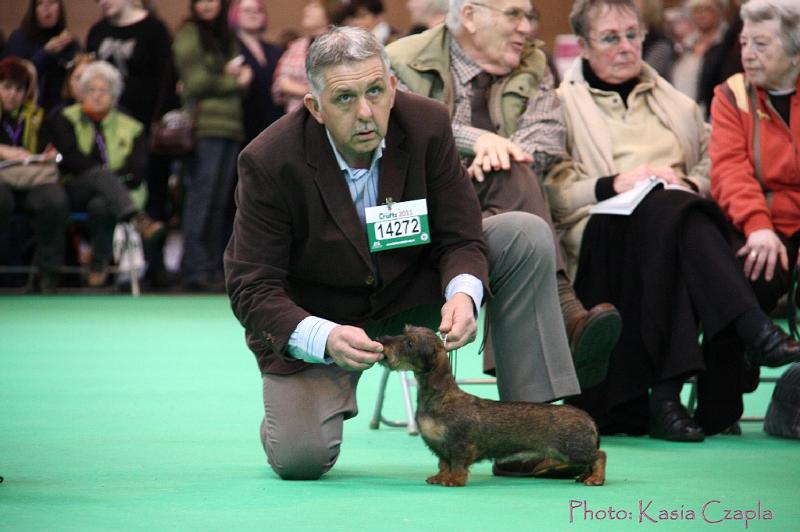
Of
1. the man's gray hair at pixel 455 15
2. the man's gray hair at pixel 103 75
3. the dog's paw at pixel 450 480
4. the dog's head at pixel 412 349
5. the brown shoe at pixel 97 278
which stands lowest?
the brown shoe at pixel 97 278

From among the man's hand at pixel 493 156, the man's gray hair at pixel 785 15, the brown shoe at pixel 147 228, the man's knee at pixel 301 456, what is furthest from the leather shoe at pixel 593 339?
the brown shoe at pixel 147 228

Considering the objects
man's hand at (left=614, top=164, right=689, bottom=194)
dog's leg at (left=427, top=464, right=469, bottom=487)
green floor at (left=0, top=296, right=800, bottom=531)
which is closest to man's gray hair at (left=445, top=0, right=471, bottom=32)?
man's hand at (left=614, top=164, right=689, bottom=194)

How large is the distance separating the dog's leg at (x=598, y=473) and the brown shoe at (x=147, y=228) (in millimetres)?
6564

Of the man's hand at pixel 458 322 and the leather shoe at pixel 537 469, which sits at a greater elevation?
the man's hand at pixel 458 322

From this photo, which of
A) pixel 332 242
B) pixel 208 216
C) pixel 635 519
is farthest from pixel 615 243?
pixel 208 216

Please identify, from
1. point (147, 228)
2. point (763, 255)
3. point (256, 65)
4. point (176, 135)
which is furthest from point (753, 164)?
point (147, 228)

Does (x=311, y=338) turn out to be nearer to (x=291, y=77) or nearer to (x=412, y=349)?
(x=412, y=349)

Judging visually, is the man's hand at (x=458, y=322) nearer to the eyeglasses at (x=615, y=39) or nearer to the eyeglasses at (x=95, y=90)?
the eyeglasses at (x=615, y=39)

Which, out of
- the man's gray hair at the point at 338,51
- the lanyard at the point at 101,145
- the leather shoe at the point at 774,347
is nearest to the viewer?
the man's gray hair at the point at 338,51

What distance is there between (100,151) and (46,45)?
3.21 ft

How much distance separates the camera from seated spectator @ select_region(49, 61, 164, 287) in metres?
8.68

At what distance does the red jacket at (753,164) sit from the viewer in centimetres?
396

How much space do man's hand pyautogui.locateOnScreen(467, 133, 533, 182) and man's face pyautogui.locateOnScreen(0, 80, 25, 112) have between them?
5.58 meters

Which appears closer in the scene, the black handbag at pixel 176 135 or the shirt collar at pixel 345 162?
the shirt collar at pixel 345 162
